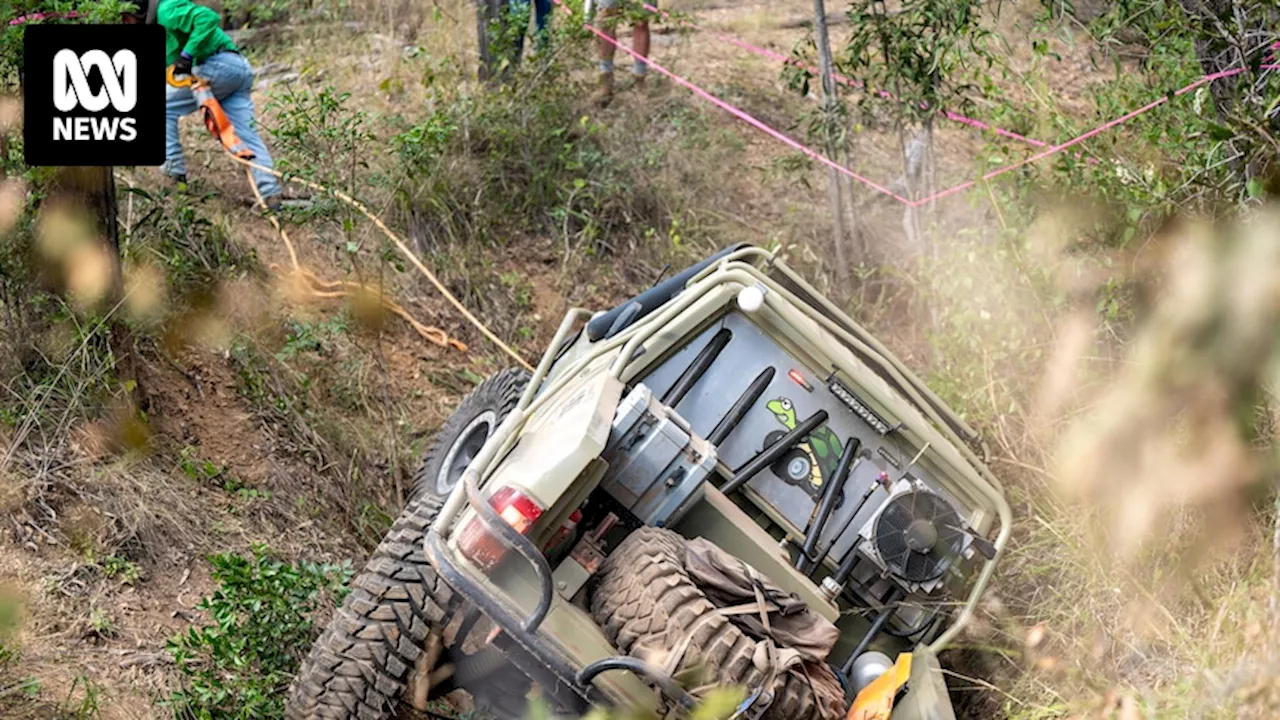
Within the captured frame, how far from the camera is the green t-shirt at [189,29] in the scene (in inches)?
311

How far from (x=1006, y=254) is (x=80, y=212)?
14.7 ft

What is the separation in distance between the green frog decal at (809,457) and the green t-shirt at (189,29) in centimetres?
472

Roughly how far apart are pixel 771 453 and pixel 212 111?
4732mm

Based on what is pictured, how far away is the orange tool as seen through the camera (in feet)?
26.4

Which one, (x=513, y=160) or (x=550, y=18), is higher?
(x=550, y=18)

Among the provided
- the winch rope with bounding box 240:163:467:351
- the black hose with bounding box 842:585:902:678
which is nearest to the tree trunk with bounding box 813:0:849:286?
the winch rope with bounding box 240:163:467:351

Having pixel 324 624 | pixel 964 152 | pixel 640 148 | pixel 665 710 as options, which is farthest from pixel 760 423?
pixel 964 152

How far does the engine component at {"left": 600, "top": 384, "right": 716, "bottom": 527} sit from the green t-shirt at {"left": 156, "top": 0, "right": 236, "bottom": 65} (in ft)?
15.8

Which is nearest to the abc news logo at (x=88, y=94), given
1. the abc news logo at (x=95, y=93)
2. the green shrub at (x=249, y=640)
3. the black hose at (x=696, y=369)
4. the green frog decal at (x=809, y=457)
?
the abc news logo at (x=95, y=93)

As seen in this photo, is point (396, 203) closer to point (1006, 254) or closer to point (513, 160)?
point (513, 160)

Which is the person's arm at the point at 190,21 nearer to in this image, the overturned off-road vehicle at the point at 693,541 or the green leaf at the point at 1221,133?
the overturned off-road vehicle at the point at 693,541

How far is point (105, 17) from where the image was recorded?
5.82 meters

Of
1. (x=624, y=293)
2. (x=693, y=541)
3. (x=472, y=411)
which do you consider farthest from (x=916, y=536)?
(x=624, y=293)

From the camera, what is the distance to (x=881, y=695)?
3994mm
